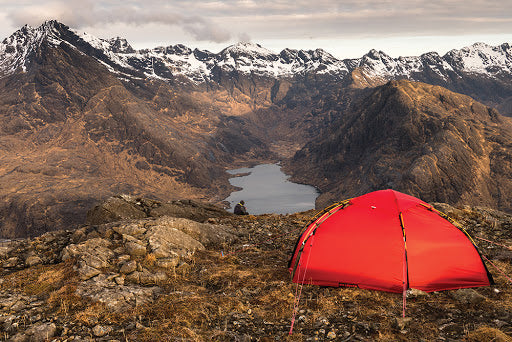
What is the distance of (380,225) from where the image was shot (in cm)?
1324

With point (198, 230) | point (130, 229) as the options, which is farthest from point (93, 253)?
point (198, 230)

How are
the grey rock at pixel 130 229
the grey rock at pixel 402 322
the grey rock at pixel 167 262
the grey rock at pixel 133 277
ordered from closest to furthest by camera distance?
1. the grey rock at pixel 402 322
2. the grey rock at pixel 133 277
3. the grey rock at pixel 167 262
4. the grey rock at pixel 130 229

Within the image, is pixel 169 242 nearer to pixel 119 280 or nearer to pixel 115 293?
pixel 119 280

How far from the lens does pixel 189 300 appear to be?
10.8m

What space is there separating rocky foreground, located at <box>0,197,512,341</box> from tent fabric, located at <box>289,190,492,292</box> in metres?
0.65

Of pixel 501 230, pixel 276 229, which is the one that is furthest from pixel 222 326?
pixel 501 230

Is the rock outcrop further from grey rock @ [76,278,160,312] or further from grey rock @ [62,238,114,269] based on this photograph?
grey rock @ [76,278,160,312]

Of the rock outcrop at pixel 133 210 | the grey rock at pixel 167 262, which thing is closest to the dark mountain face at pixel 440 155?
the rock outcrop at pixel 133 210

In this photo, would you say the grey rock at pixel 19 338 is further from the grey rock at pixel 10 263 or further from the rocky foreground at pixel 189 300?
the grey rock at pixel 10 263

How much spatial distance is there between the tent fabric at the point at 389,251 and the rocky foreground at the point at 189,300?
650mm

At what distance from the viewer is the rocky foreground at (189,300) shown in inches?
354

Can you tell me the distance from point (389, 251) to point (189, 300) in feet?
27.1

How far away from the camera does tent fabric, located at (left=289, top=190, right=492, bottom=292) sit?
12133 mm

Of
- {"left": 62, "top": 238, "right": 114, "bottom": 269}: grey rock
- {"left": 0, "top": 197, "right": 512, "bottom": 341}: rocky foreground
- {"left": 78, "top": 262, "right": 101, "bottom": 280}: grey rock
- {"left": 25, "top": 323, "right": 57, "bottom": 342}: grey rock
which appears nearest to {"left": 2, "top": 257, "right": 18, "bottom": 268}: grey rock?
{"left": 0, "top": 197, "right": 512, "bottom": 341}: rocky foreground
